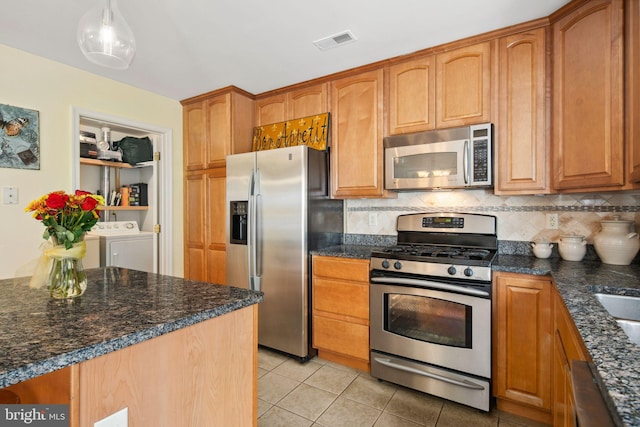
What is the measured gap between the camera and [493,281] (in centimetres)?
194

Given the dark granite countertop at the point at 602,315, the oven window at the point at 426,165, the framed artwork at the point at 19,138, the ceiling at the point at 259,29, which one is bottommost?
the dark granite countertop at the point at 602,315

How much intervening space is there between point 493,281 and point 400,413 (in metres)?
0.98

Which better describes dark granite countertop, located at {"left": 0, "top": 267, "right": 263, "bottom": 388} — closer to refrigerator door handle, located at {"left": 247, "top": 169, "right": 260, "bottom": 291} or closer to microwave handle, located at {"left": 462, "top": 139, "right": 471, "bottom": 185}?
refrigerator door handle, located at {"left": 247, "top": 169, "right": 260, "bottom": 291}

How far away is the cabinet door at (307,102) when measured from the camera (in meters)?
2.90

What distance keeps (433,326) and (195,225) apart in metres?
2.49

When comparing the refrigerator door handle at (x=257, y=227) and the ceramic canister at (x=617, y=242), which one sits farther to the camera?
the refrigerator door handle at (x=257, y=227)

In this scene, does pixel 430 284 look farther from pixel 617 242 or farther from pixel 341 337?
pixel 617 242

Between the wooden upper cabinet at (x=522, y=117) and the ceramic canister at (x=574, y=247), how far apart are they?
352mm

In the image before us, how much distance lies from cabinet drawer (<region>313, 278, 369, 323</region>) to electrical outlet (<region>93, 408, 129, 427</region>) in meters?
1.75

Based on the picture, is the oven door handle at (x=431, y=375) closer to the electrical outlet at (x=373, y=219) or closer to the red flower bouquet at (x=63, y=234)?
the electrical outlet at (x=373, y=219)

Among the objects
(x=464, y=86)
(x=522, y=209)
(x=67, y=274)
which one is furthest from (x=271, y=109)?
(x=67, y=274)

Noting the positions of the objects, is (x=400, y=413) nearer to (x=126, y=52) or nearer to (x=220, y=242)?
(x=220, y=242)

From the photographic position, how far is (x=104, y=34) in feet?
4.18

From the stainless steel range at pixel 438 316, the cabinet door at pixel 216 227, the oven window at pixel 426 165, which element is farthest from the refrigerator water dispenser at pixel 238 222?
the oven window at pixel 426 165
